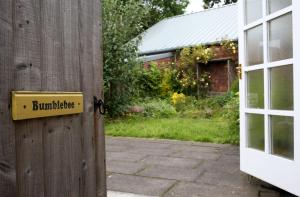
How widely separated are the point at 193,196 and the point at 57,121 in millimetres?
2111

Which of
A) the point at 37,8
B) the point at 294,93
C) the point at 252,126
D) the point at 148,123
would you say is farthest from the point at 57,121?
the point at 148,123

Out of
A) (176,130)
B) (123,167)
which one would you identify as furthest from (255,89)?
(176,130)

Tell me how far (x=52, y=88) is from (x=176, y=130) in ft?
20.5

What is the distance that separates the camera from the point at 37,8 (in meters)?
1.94

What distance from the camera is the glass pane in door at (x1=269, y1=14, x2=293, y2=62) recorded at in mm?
3354

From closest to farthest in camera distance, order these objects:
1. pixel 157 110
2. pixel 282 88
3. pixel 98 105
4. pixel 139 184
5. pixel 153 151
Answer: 1. pixel 98 105
2. pixel 282 88
3. pixel 139 184
4. pixel 153 151
5. pixel 157 110

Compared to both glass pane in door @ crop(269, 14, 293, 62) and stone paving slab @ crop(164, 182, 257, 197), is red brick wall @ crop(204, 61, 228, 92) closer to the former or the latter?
stone paving slab @ crop(164, 182, 257, 197)

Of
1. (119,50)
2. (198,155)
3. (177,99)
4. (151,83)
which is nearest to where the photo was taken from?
(198,155)

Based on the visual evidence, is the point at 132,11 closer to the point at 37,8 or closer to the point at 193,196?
the point at 193,196

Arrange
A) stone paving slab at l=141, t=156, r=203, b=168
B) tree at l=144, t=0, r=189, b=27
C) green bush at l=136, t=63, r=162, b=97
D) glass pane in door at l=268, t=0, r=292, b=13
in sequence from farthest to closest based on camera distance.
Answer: tree at l=144, t=0, r=189, b=27
green bush at l=136, t=63, r=162, b=97
stone paving slab at l=141, t=156, r=203, b=168
glass pane in door at l=268, t=0, r=292, b=13

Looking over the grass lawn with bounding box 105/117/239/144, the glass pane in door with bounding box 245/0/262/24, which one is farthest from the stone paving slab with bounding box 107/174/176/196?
the grass lawn with bounding box 105/117/239/144

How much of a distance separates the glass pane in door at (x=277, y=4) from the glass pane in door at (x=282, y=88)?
56 cm

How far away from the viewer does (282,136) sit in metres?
3.48

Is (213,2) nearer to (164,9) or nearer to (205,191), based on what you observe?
(164,9)
